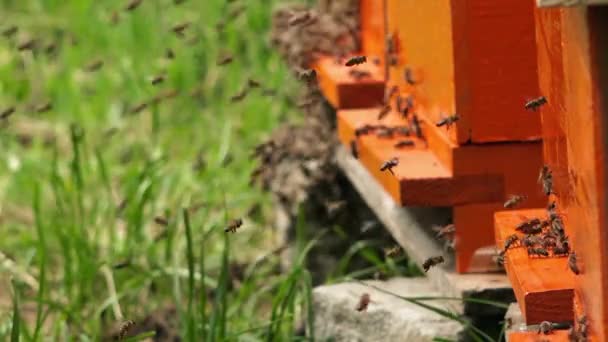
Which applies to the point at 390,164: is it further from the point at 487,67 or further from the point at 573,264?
the point at 573,264

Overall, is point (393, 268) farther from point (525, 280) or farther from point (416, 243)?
point (525, 280)

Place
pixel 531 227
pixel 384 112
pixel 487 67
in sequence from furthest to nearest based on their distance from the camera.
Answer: pixel 384 112
pixel 487 67
pixel 531 227

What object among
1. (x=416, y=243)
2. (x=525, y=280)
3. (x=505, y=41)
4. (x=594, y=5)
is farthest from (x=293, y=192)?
(x=594, y=5)

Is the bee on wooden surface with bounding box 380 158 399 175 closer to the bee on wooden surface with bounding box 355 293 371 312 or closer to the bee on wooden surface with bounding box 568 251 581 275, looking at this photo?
the bee on wooden surface with bounding box 355 293 371 312

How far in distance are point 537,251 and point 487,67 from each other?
791mm

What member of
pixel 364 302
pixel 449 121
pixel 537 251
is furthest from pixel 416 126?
pixel 537 251

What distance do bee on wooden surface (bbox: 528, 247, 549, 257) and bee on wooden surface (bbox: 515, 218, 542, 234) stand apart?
4.1 inches

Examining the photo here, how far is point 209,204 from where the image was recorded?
16.6 feet

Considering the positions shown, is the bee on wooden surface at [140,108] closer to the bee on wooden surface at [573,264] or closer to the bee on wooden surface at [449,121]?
the bee on wooden surface at [449,121]

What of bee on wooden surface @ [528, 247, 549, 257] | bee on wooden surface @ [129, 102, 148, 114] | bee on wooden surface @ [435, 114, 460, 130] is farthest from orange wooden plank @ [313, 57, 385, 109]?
bee on wooden surface @ [528, 247, 549, 257]

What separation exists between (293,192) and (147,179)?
706mm

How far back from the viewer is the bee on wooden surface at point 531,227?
9.81 ft

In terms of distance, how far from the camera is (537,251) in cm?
287

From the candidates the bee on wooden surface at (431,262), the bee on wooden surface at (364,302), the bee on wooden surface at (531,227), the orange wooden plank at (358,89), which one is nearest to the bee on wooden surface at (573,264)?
the bee on wooden surface at (531,227)
